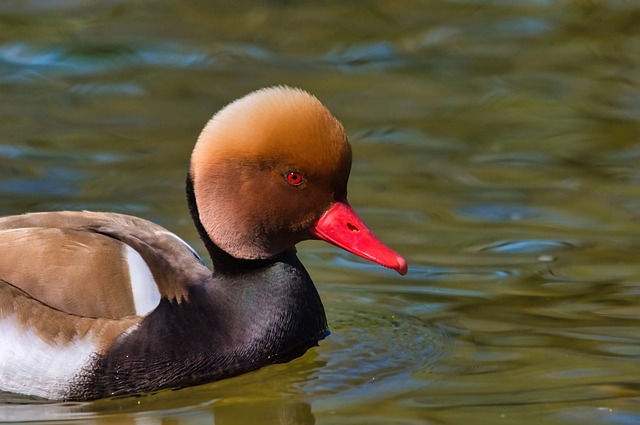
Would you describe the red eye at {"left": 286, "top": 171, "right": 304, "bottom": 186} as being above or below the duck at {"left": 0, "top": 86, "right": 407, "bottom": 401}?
above

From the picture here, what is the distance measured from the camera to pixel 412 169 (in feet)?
30.0

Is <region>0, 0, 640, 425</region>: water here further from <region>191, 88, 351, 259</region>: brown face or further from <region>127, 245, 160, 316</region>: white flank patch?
<region>191, 88, 351, 259</region>: brown face

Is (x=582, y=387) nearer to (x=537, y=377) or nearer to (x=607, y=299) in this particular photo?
(x=537, y=377)

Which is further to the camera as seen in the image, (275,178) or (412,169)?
(412,169)

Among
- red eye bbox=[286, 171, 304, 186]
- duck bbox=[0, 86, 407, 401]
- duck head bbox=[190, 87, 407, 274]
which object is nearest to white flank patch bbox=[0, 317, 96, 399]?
duck bbox=[0, 86, 407, 401]

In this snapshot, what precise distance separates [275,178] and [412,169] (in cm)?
321

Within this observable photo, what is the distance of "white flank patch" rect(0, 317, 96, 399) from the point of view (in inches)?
229

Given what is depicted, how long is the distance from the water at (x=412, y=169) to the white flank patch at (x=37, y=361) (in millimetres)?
88

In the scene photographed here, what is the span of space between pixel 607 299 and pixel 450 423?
1.79m

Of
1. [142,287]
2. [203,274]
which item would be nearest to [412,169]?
[203,274]

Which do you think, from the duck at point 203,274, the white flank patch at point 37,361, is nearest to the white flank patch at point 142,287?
the duck at point 203,274

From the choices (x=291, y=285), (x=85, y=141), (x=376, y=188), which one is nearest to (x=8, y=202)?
(x=85, y=141)

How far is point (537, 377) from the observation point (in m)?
6.00

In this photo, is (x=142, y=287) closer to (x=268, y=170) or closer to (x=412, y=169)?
(x=268, y=170)
